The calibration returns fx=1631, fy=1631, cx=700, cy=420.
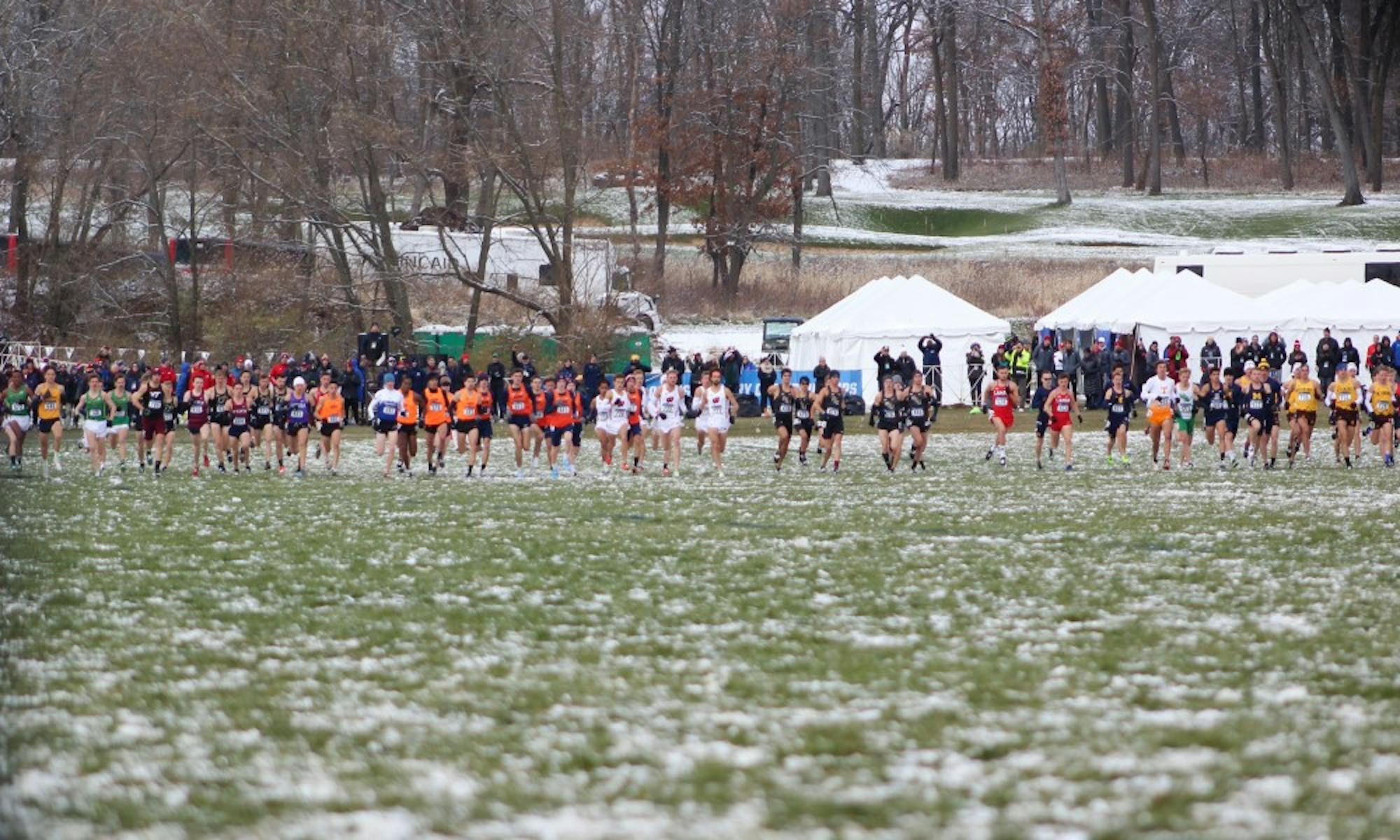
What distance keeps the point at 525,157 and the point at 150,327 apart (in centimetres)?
1255

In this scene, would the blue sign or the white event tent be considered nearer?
the blue sign

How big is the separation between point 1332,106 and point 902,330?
3830 cm

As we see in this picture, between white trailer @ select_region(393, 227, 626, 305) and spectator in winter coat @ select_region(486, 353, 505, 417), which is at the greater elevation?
white trailer @ select_region(393, 227, 626, 305)

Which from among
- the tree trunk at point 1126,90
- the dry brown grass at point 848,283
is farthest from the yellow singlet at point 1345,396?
the tree trunk at point 1126,90

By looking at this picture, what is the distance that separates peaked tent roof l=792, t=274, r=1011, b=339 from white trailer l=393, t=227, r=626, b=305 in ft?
23.7

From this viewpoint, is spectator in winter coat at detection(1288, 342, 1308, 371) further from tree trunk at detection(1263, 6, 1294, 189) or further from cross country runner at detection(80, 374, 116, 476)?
tree trunk at detection(1263, 6, 1294, 189)

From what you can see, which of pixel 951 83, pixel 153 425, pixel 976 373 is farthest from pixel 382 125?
pixel 951 83

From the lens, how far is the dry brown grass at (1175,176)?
80250 mm

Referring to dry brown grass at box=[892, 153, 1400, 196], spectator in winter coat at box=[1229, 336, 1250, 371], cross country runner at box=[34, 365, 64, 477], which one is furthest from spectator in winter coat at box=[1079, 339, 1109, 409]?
dry brown grass at box=[892, 153, 1400, 196]

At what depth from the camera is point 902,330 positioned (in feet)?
127

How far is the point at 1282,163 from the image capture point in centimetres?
8019

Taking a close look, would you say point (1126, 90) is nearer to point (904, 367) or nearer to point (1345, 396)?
point (904, 367)

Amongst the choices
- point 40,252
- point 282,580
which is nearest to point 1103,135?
point 40,252

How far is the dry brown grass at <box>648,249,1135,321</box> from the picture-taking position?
5491 cm
